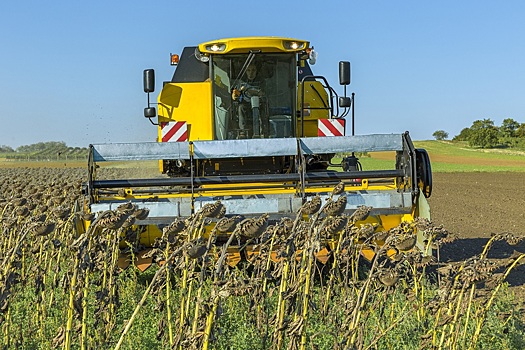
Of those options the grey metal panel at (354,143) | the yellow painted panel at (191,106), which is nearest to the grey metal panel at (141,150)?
the grey metal panel at (354,143)

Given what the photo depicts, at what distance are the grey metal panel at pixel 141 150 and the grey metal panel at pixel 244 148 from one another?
17cm

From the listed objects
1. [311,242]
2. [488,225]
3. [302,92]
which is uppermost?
[302,92]

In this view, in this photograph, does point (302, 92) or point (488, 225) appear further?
point (488, 225)

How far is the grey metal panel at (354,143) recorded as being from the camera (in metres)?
7.19

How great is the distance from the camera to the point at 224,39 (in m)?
9.18

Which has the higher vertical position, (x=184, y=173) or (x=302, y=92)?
(x=302, y=92)

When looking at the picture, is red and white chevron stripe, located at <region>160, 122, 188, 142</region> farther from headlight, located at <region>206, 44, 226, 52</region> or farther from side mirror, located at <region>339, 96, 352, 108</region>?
side mirror, located at <region>339, 96, 352, 108</region>

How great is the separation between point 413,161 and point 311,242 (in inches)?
162

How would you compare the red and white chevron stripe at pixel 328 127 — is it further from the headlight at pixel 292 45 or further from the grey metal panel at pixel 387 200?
the grey metal panel at pixel 387 200

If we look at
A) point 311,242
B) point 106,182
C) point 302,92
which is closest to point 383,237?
point 311,242

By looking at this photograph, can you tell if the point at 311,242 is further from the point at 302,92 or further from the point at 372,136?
the point at 302,92

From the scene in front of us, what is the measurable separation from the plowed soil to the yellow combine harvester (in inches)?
68.1

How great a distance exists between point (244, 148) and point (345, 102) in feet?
8.60

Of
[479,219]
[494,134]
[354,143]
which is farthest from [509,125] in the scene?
[354,143]
